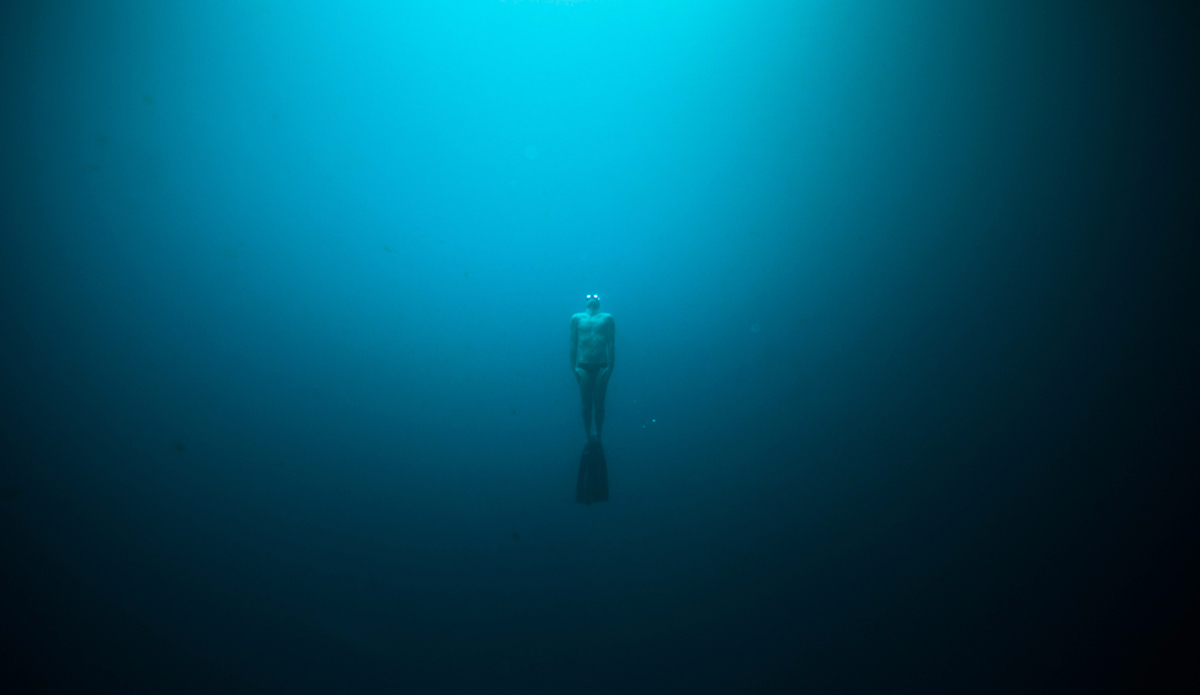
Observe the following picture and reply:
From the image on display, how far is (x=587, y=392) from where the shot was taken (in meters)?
2.41

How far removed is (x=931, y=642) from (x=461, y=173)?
361 centimetres

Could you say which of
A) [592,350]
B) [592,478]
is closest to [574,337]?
[592,350]

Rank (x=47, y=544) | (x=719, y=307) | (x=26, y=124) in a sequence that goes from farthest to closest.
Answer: (x=719, y=307) < (x=47, y=544) < (x=26, y=124)

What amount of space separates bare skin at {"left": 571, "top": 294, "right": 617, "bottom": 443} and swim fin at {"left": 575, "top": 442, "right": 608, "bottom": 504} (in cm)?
26

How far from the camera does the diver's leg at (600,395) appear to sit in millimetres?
2387

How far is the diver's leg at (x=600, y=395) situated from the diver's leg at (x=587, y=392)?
0.02 m

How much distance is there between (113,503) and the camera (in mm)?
2398

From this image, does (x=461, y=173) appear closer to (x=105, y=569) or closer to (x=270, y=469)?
(x=270, y=469)

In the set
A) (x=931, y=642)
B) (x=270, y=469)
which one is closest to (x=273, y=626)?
(x=270, y=469)

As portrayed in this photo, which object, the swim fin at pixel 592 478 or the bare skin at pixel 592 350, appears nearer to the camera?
the bare skin at pixel 592 350

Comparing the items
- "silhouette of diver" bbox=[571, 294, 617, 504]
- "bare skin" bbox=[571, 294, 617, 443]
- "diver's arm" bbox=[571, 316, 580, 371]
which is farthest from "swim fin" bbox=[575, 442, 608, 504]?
"diver's arm" bbox=[571, 316, 580, 371]

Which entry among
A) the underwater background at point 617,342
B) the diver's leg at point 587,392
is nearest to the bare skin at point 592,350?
the diver's leg at point 587,392

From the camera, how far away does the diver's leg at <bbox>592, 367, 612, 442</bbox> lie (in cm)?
239

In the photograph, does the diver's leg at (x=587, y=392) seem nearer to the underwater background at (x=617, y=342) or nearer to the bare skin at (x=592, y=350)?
the bare skin at (x=592, y=350)
